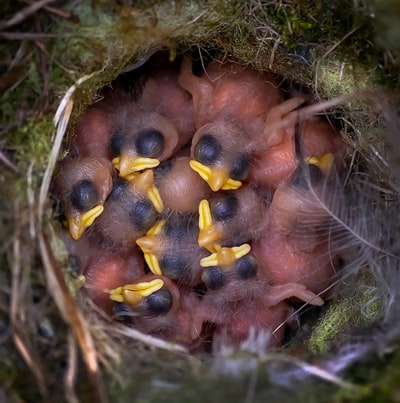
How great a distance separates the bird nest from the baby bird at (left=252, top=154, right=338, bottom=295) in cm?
7

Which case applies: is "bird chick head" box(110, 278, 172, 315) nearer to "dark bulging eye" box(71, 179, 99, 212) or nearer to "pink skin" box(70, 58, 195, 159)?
"dark bulging eye" box(71, 179, 99, 212)

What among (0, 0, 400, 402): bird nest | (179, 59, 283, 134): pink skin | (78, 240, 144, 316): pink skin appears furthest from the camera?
(179, 59, 283, 134): pink skin

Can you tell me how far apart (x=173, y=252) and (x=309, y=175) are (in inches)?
17.7

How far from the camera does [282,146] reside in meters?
1.89

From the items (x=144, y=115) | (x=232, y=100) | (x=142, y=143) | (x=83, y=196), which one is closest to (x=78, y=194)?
(x=83, y=196)

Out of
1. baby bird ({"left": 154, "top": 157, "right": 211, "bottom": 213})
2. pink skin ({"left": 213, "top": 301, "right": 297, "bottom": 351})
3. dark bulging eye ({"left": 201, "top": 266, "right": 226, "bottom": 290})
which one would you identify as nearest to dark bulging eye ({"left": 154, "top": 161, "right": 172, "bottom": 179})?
baby bird ({"left": 154, "top": 157, "right": 211, "bottom": 213})

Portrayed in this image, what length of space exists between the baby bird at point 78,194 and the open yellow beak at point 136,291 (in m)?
0.20

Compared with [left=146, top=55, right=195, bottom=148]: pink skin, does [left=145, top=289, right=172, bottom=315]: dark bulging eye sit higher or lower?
lower

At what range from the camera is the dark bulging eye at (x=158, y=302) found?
1.73 metres

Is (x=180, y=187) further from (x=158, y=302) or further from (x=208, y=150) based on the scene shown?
(x=158, y=302)

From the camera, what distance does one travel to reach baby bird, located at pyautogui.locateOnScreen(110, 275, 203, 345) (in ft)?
5.66

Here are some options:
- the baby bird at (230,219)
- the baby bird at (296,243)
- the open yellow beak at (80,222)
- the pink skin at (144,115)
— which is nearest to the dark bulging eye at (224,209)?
the baby bird at (230,219)

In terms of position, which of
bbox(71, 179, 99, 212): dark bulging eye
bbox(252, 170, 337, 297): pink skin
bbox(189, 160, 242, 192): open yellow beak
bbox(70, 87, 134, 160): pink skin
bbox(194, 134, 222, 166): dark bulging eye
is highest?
bbox(70, 87, 134, 160): pink skin

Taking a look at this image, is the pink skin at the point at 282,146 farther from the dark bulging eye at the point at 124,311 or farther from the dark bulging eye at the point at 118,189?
the dark bulging eye at the point at 124,311
